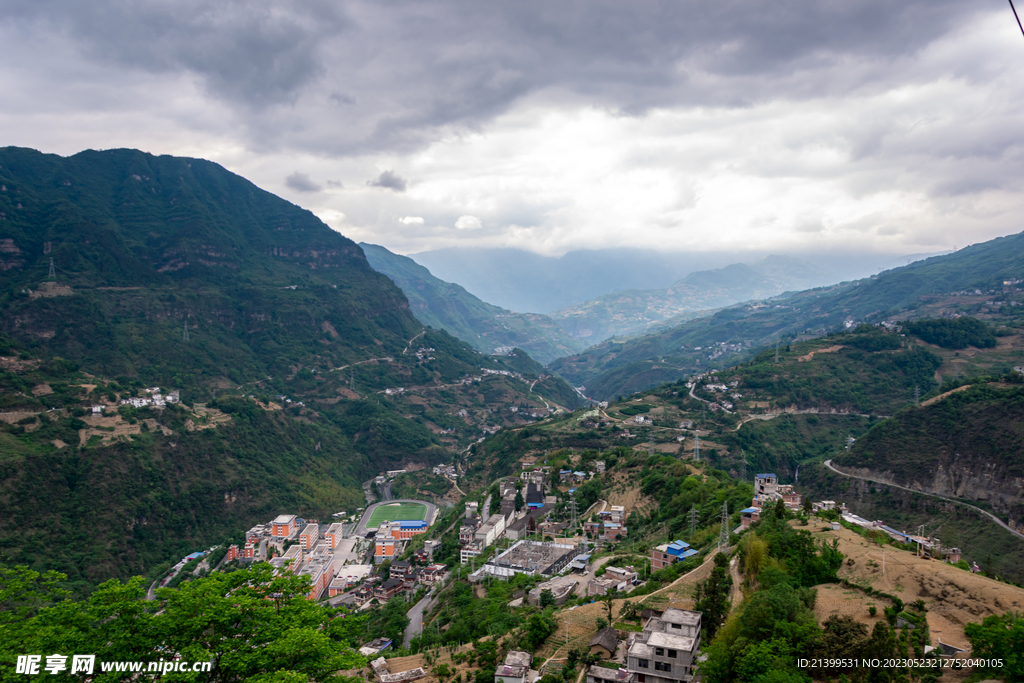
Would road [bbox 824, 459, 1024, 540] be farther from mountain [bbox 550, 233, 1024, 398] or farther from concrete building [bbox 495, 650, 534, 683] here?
mountain [bbox 550, 233, 1024, 398]

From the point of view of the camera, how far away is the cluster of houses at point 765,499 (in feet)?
88.9

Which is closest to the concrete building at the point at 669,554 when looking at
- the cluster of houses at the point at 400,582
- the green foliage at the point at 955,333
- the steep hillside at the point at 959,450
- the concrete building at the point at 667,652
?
the concrete building at the point at 667,652

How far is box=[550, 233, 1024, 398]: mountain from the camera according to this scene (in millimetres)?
129000

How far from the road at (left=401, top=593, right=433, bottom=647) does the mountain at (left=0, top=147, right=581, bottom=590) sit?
1019 inches

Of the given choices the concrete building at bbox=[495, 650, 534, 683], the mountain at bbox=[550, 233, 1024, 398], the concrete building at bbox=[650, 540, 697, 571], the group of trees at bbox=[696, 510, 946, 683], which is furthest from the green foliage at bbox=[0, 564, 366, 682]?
the mountain at bbox=[550, 233, 1024, 398]

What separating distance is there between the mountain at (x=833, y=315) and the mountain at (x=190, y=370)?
2820 centimetres

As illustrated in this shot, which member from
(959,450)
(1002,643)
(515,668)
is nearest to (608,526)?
(515,668)

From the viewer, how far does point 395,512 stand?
207 feet

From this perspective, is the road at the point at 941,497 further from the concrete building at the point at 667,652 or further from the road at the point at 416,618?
the road at the point at 416,618

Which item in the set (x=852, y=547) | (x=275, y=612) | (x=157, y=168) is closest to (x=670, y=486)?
(x=852, y=547)

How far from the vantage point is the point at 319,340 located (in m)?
110

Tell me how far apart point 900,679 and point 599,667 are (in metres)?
8.34

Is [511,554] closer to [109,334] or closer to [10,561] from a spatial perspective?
[10,561]

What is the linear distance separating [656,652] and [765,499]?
54.1ft
